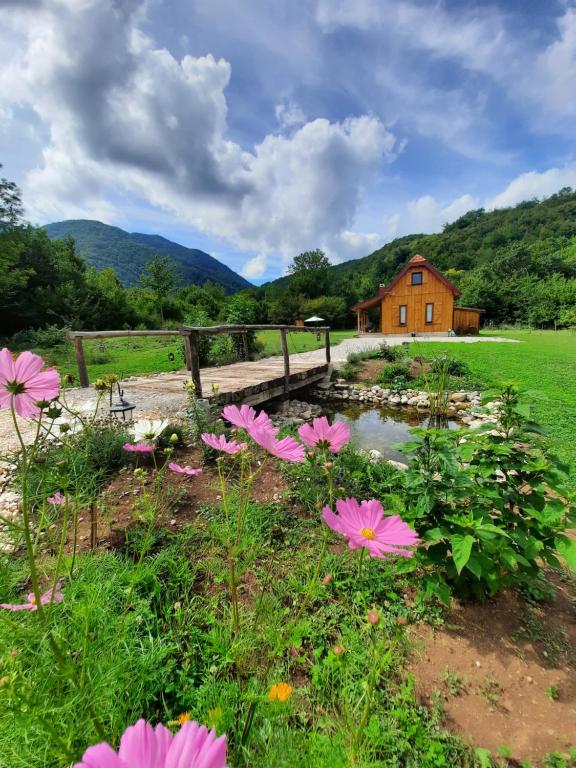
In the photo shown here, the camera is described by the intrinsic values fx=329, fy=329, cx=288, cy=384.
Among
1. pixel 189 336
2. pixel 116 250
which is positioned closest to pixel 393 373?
pixel 189 336

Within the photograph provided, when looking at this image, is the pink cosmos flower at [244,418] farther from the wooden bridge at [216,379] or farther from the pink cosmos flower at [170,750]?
the wooden bridge at [216,379]

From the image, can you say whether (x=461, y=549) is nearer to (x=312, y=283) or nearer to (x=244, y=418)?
(x=244, y=418)

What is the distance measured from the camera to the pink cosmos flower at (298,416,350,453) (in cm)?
91

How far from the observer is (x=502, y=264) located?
36031mm

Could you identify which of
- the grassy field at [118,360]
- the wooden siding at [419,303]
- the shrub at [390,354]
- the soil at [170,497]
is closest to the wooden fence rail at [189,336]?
the soil at [170,497]

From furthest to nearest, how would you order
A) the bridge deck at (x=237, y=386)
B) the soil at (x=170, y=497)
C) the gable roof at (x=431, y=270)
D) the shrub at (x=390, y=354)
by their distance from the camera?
the gable roof at (x=431, y=270), the shrub at (x=390, y=354), the bridge deck at (x=237, y=386), the soil at (x=170, y=497)

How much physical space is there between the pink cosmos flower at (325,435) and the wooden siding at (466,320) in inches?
984

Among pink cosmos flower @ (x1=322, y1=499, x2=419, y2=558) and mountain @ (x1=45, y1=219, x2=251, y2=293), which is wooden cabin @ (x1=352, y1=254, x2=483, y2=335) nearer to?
pink cosmos flower @ (x1=322, y1=499, x2=419, y2=558)

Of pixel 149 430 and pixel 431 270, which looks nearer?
pixel 149 430

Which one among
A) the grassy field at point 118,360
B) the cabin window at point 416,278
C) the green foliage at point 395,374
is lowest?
the green foliage at point 395,374

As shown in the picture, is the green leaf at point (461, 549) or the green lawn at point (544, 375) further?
the green lawn at point (544, 375)

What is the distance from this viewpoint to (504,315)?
104 feet

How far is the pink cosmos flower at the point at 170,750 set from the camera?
1.11 ft

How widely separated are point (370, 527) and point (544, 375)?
381 inches
